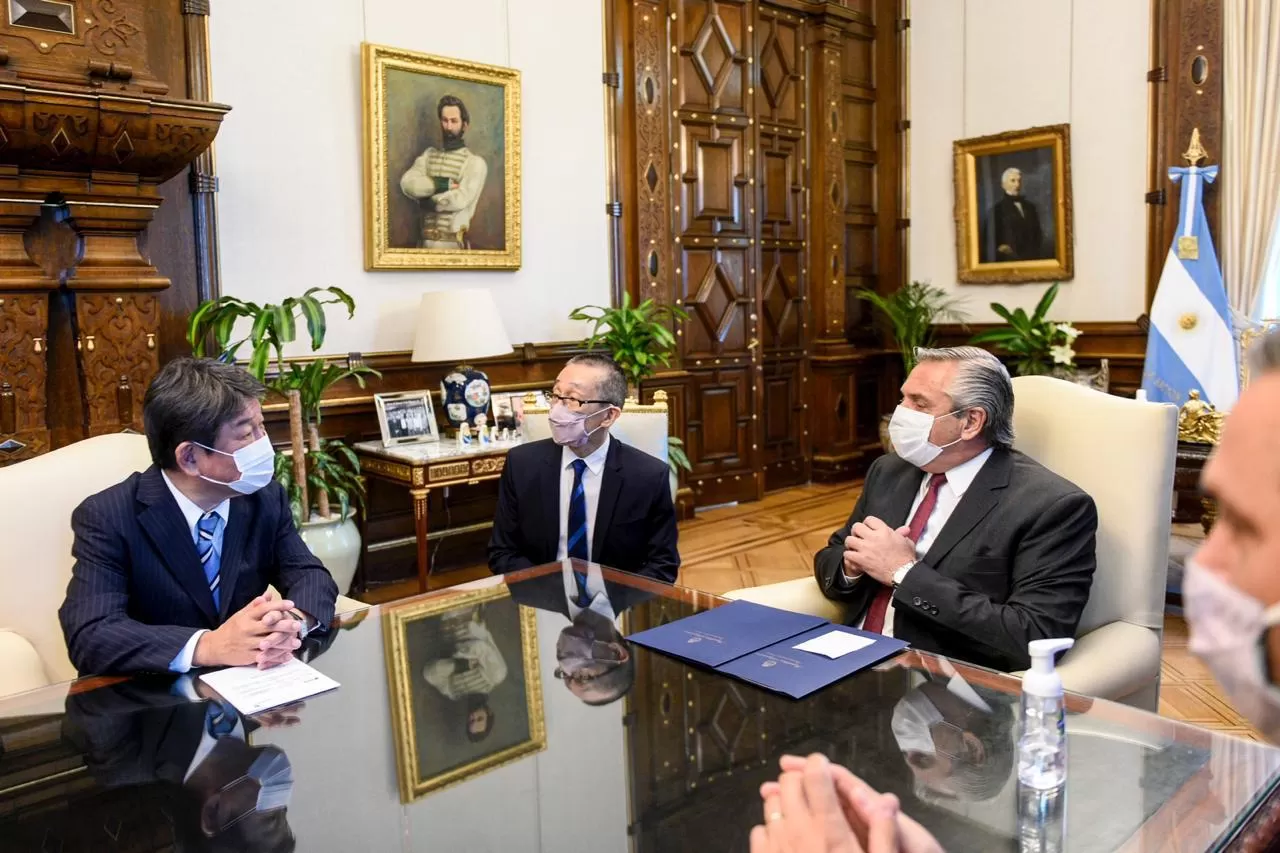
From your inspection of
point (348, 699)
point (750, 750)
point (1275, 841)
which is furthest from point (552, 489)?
point (1275, 841)

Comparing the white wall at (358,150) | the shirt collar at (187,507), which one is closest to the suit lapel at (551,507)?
the shirt collar at (187,507)

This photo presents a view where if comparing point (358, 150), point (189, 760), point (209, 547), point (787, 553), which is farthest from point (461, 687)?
point (787, 553)

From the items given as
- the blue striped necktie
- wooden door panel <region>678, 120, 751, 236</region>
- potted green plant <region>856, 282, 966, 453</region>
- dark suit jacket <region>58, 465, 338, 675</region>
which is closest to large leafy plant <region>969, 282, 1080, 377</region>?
potted green plant <region>856, 282, 966, 453</region>

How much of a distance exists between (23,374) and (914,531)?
3.48 metres

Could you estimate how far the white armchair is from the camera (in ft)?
7.35

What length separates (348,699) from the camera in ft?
5.46

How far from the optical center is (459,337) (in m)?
4.93

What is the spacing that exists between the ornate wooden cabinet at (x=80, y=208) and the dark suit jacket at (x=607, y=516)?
2.10 m

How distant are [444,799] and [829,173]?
278 inches

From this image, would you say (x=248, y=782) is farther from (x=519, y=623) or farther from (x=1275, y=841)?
(x=1275, y=841)

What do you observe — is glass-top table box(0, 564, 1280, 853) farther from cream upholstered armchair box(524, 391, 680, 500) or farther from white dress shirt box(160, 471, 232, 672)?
cream upholstered armchair box(524, 391, 680, 500)

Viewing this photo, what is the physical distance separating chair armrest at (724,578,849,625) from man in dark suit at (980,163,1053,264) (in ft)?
18.5

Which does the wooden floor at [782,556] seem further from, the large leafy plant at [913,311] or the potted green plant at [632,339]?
the large leafy plant at [913,311]

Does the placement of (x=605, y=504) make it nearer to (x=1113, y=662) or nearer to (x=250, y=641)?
(x=250, y=641)
